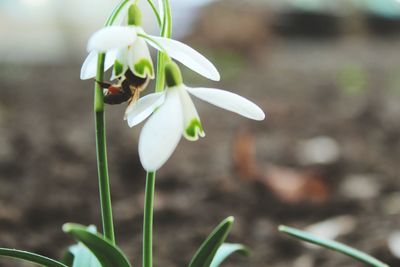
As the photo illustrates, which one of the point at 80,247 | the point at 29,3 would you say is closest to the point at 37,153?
the point at 80,247

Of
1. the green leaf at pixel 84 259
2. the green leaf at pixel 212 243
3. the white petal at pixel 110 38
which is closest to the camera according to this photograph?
the white petal at pixel 110 38

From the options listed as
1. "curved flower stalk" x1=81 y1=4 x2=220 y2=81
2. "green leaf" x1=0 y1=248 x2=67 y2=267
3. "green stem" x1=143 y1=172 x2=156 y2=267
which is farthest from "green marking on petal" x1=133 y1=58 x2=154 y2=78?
"green leaf" x1=0 y1=248 x2=67 y2=267

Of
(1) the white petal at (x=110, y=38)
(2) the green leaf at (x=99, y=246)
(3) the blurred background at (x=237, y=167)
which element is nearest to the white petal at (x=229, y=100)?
(1) the white petal at (x=110, y=38)

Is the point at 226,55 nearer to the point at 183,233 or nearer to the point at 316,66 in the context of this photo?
the point at 316,66

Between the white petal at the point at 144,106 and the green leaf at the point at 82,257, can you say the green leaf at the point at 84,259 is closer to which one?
the green leaf at the point at 82,257

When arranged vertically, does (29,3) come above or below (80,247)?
above

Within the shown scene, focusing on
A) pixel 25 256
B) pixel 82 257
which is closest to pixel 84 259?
pixel 82 257

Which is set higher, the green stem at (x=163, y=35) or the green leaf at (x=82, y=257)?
the green stem at (x=163, y=35)
